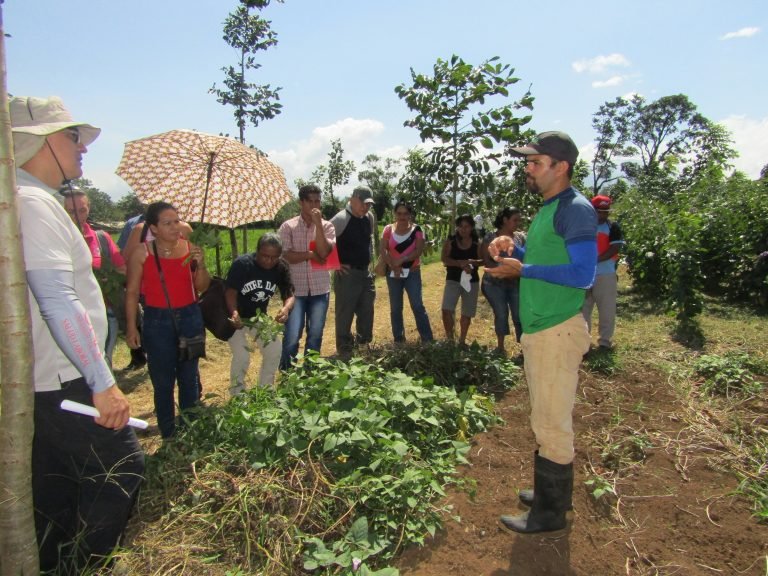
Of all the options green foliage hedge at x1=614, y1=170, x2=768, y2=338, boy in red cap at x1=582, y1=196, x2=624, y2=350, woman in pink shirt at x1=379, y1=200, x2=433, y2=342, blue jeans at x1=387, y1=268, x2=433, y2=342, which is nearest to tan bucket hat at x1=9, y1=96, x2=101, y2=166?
woman in pink shirt at x1=379, y1=200, x2=433, y2=342

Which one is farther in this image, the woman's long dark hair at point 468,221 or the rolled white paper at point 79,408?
the woman's long dark hair at point 468,221

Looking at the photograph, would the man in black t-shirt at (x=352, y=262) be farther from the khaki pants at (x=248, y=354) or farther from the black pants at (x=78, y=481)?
the black pants at (x=78, y=481)

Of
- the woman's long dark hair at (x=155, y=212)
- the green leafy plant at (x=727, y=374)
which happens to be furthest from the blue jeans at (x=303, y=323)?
the green leafy plant at (x=727, y=374)

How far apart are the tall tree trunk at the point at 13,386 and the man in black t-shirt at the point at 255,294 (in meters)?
2.20

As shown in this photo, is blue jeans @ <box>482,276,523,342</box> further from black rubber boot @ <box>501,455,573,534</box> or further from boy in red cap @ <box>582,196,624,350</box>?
black rubber boot @ <box>501,455,573,534</box>

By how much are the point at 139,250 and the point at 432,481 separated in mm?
2483

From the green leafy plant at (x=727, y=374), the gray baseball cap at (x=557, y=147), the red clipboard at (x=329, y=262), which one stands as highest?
the gray baseball cap at (x=557, y=147)

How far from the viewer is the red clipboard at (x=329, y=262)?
4895mm

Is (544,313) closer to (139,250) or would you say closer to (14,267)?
(14,267)

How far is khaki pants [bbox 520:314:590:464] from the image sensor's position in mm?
2469

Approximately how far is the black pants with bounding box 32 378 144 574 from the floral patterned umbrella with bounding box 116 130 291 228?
86.9 inches

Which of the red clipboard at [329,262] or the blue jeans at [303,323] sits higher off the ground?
→ the red clipboard at [329,262]

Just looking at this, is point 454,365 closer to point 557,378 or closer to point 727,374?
point 557,378

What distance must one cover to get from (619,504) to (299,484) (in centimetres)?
175
